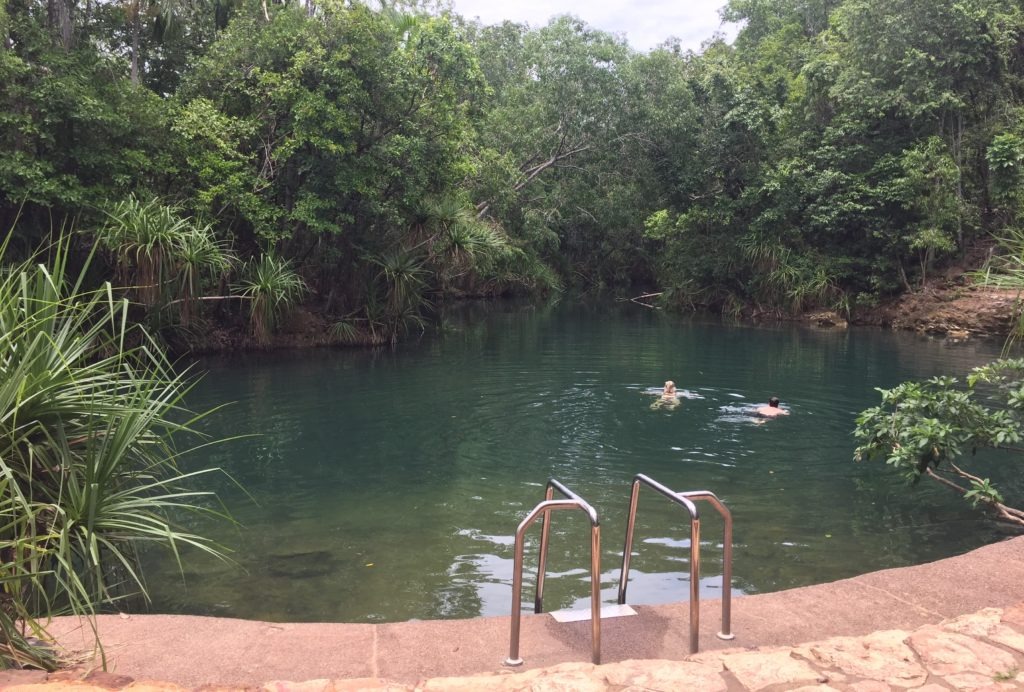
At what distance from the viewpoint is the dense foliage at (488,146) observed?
17234 mm

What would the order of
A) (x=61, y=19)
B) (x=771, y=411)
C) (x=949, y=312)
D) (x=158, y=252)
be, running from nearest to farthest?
1. (x=771, y=411)
2. (x=158, y=252)
3. (x=61, y=19)
4. (x=949, y=312)

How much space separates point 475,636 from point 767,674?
141cm

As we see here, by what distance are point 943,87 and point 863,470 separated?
20121 mm

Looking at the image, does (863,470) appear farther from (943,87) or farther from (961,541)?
(943,87)

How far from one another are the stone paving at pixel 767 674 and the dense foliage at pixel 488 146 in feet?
33.5

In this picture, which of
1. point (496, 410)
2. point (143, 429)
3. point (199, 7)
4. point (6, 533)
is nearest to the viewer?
point (6, 533)

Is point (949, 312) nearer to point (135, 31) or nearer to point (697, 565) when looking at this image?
point (135, 31)

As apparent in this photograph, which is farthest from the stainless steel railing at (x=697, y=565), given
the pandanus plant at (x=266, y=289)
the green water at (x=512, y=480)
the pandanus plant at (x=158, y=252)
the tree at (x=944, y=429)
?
the pandanus plant at (x=266, y=289)

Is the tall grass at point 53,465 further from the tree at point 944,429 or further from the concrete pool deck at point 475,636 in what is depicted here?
the tree at point 944,429

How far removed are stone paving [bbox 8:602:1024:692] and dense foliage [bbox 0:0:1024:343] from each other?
402 inches

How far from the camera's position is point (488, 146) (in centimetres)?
3403

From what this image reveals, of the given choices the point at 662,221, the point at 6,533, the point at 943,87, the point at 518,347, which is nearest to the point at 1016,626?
the point at 6,533

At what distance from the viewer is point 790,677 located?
12.1 ft

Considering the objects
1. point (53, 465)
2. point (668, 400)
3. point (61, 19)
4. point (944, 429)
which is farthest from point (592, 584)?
point (61, 19)
